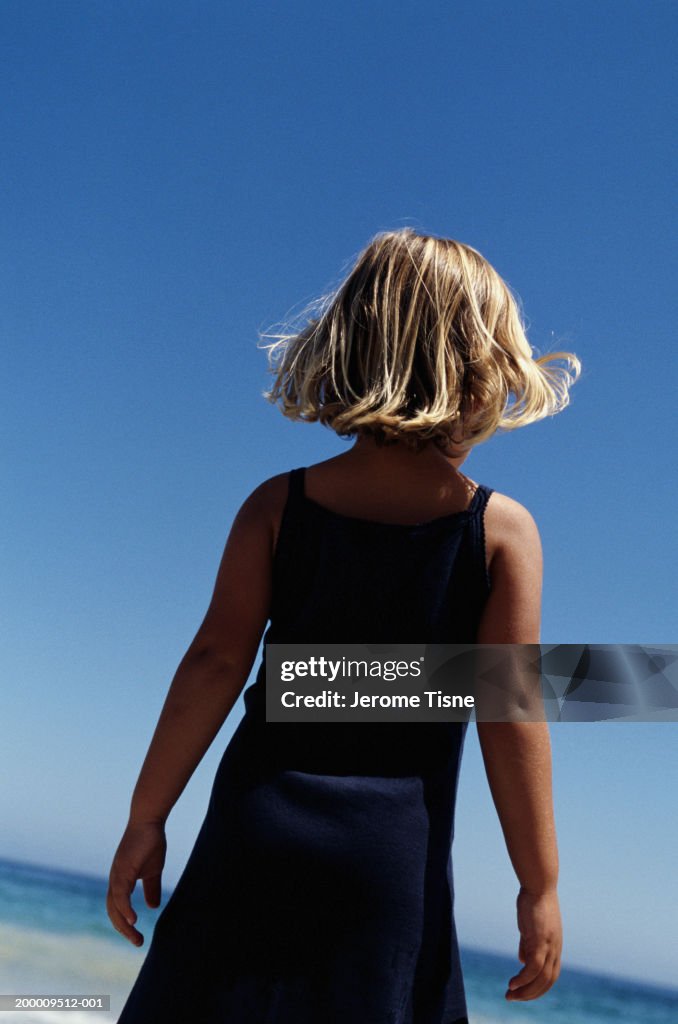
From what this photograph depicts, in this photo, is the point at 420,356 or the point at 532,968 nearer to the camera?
the point at 532,968

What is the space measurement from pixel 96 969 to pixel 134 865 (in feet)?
43.2

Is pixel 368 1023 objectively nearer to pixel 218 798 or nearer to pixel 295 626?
pixel 218 798

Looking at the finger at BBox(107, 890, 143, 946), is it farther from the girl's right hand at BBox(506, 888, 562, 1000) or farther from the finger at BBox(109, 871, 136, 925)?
the girl's right hand at BBox(506, 888, 562, 1000)

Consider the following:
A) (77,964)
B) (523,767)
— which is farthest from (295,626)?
(77,964)

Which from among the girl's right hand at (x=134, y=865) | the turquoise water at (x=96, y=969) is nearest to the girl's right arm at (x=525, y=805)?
the girl's right hand at (x=134, y=865)

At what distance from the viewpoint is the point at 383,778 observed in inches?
57.2

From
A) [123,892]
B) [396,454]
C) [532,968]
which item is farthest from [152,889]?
[396,454]

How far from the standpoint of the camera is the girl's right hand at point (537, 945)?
4.89 ft

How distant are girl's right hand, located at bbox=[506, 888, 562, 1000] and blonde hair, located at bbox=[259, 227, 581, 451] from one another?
71 cm

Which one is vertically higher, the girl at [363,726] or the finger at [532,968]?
the girl at [363,726]

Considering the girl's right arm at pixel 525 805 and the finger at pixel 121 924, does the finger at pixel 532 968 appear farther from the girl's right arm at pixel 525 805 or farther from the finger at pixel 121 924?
the finger at pixel 121 924

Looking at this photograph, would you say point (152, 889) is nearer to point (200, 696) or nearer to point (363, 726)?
point (200, 696)

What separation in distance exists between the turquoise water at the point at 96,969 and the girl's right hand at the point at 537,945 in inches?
288

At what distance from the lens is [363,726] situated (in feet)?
4.85
